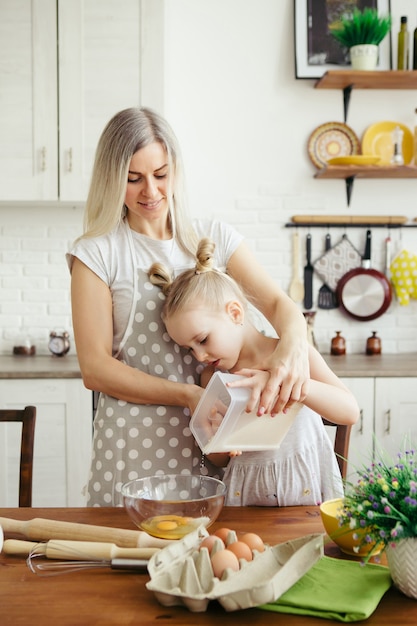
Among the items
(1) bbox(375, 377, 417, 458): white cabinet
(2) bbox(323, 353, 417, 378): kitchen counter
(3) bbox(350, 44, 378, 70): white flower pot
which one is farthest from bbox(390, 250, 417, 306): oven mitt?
(3) bbox(350, 44, 378, 70): white flower pot

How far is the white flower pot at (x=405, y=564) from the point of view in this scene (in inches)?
43.7

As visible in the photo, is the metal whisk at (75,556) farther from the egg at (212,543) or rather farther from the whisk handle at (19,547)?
the egg at (212,543)

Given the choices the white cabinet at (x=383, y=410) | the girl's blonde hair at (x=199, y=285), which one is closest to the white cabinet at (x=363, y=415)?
the white cabinet at (x=383, y=410)

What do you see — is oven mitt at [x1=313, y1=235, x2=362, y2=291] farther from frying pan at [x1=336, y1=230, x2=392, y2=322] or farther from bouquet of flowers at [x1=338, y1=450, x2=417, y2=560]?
bouquet of flowers at [x1=338, y1=450, x2=417, y2=560]

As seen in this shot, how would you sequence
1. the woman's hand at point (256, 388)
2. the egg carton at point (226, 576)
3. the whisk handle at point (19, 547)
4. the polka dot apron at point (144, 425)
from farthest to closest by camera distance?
the polka dot apron at point (144, 425) < the woman's hand at point (256, 388) < the whisk handle at point (19, 547) < the egg carton at point (226, 576)

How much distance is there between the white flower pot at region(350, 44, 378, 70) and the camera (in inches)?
145

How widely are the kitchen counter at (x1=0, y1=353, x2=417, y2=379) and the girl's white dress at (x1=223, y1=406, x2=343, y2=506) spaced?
156cm

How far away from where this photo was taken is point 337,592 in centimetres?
113

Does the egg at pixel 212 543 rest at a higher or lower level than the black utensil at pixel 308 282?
lower

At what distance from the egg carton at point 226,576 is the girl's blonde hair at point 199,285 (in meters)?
0.65

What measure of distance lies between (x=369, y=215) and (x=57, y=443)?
1949 mm

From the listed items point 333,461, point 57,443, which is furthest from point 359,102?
point 333,461

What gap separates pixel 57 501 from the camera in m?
3.35

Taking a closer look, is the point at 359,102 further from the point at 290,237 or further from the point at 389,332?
the point at 389,332
